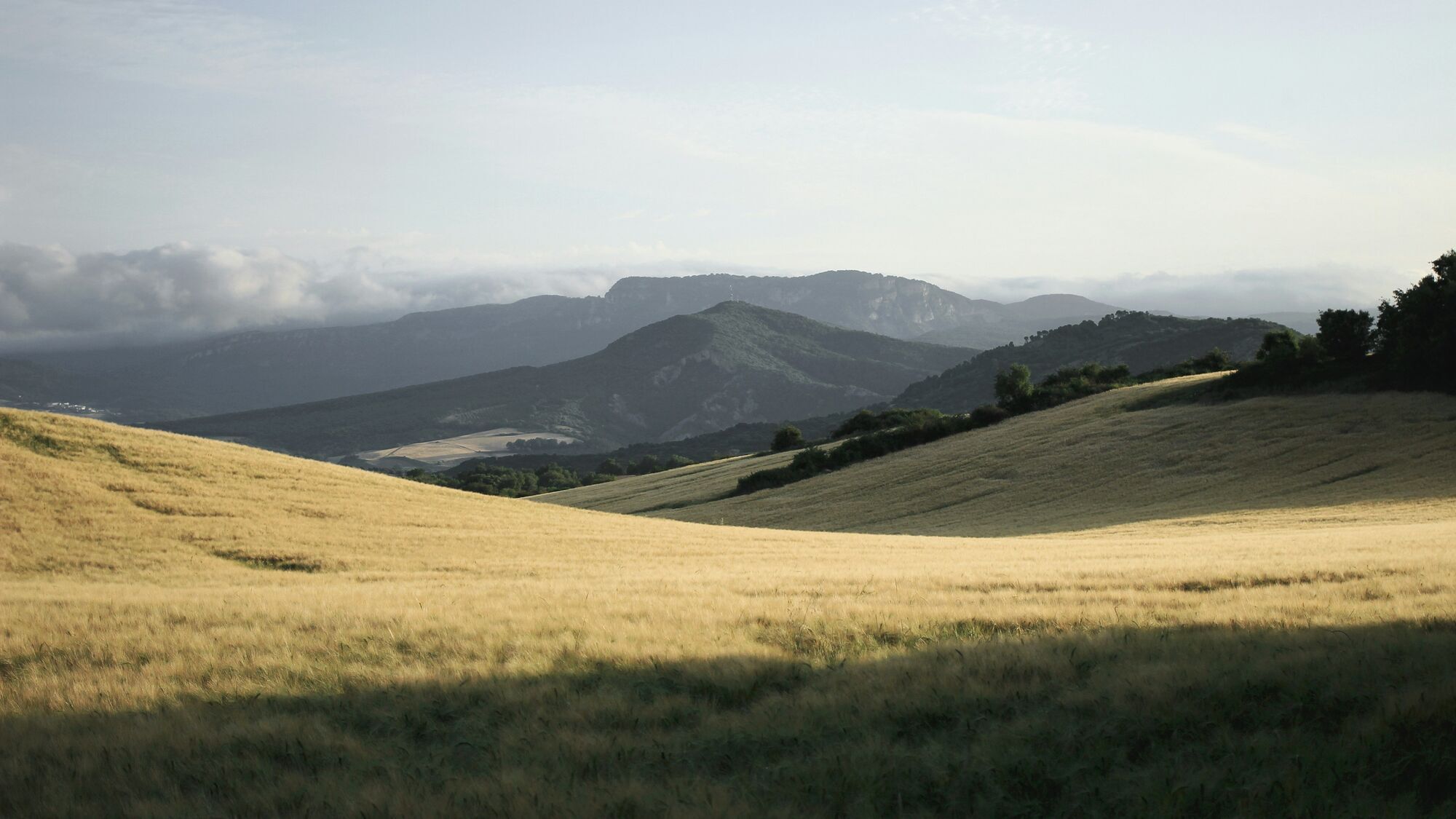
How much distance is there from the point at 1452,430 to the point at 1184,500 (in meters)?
15.2

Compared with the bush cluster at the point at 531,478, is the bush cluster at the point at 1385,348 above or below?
above

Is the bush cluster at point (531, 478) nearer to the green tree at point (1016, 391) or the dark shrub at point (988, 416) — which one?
the green tree at point (1016, 391)

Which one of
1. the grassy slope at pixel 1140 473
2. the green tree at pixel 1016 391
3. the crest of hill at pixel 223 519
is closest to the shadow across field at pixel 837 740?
the crest of hill at pixel 223 519

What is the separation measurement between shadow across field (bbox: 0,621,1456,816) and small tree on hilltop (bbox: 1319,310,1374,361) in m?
65.7

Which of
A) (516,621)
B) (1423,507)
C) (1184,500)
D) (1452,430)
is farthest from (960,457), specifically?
(516,621)

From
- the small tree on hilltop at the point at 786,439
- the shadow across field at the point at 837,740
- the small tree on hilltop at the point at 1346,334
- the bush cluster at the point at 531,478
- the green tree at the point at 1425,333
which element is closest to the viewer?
the shadow across field at the point at 837,740

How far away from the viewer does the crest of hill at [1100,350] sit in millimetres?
161750

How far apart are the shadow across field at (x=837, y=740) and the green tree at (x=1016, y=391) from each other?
78.9 m

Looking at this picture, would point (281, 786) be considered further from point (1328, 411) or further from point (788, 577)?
point (1328, 411)

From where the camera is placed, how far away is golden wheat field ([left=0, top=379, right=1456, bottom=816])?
17.7 ft

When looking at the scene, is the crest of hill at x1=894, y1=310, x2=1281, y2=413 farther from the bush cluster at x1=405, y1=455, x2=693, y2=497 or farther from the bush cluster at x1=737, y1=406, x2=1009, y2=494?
the bush cluster at x1=737, y1=406, x2=1009, y2=494

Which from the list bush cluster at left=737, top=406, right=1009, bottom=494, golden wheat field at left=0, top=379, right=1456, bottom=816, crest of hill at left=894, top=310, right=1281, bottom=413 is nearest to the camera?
golden wheat field at left=0, top=379, right=1456, bottom=816

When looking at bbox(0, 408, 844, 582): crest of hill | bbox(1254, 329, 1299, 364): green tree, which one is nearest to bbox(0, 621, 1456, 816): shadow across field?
bbox(0, 408, 844, 582): crest of hill

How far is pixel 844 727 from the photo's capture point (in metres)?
6.30
